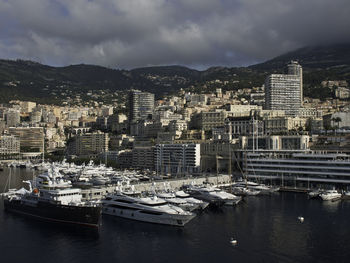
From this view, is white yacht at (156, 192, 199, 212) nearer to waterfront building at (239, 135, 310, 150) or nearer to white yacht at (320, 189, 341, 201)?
white yacht at (320, 189, 341, 201)

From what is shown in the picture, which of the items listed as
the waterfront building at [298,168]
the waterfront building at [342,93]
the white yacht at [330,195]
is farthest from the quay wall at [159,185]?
the waterfront building at [342,93]

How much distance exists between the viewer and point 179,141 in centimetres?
11350

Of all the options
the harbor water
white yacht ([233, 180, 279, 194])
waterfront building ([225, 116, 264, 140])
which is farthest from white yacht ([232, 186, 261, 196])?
waterfront building ([225, 116, 264, 140])

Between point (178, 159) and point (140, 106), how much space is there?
8835 cm

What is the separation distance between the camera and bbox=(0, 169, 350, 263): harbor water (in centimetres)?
3325

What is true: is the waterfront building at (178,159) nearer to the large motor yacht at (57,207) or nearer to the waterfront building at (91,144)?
the waterfront building at (91,144)

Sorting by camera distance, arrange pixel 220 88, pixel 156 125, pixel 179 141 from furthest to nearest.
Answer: pixel 220 88
pixel 156 125
pixel 179 141

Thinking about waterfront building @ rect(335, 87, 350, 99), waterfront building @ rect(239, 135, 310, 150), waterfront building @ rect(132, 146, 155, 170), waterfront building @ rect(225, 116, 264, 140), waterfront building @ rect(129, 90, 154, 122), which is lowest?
waterfront building @ rect(132, 146, 155, 170)

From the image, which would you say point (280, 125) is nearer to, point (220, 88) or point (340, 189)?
point (340, 189)

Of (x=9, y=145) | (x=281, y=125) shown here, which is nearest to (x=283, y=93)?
(x=281, y=125)

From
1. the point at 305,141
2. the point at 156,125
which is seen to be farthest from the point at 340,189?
the point at 156,125

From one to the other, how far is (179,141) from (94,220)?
7312cm

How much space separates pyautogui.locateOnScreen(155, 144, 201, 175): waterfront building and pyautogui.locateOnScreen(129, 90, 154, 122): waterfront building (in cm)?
7332

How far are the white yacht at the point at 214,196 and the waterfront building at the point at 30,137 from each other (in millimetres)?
134651
